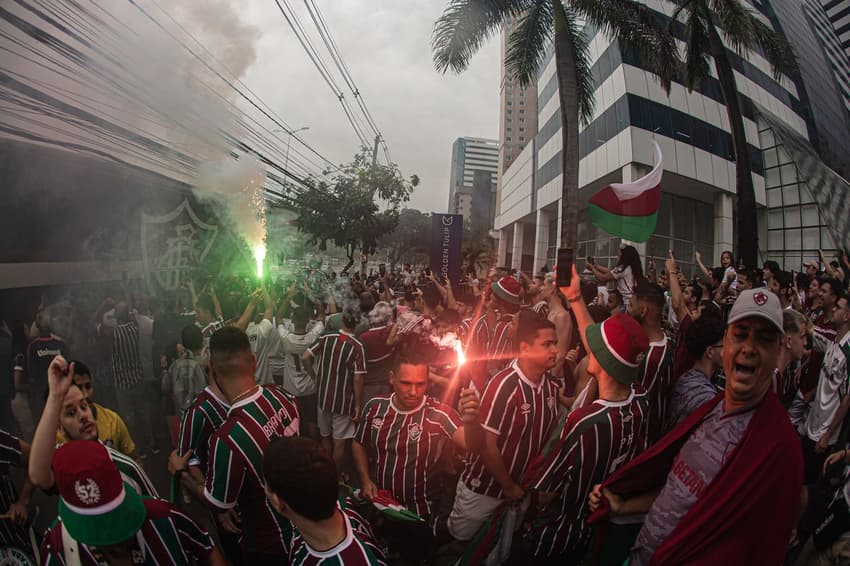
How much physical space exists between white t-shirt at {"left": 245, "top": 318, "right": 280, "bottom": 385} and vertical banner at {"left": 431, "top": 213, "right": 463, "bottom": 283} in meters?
2.91

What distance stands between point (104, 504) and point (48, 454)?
2.49 ft

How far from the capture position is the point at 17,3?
4887 mm

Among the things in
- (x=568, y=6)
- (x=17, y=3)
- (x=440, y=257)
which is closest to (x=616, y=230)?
(x=440, y=257)

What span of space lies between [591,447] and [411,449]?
103cm

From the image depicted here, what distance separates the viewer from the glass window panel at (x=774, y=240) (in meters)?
22.5

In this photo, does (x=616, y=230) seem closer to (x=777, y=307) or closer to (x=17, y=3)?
(x=777, y=307)

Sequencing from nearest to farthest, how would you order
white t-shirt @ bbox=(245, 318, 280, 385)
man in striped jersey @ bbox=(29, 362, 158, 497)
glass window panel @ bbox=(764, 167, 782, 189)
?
man in striped jersey @ bbox=(29, 362, 158, 497), white t-shirt @ bbox=(245, 318, 280, 385), glass window panel @ bbox=(764, 167, 782, 189)

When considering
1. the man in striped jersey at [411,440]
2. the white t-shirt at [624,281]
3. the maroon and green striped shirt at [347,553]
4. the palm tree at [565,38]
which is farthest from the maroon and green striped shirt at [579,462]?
the palm tree at [565,38]

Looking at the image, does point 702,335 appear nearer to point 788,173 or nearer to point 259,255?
point 259,255

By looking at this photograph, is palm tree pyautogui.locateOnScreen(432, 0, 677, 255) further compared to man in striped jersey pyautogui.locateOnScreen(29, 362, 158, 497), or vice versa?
palm tree pyautogui.locateOnScreen(432, 0, 677, 255)

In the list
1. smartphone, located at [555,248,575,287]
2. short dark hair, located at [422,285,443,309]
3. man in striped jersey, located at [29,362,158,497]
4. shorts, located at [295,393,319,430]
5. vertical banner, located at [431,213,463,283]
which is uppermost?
vertical banner, located at [431,213,463,283]

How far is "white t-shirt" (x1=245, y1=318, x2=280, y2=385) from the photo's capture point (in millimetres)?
5012

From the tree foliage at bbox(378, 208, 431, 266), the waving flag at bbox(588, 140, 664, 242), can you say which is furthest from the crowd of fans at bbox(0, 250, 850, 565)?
the tree foliage at bbox(378, 208, 431, 266)

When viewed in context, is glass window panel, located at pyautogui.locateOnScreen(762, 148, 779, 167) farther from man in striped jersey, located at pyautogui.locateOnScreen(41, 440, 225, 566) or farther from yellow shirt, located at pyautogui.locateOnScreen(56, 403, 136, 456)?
man in striped jersey, located at pyautogui.locateOnScreen(41, 440, 225, 566)
